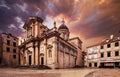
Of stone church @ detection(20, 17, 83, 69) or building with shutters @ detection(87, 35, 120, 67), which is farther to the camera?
building with shutters @ detection(87, 35, 120, 67)

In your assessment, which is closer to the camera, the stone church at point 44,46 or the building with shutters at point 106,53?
the stone church at point 44,46

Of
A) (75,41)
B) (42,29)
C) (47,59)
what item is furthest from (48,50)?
(75,41)

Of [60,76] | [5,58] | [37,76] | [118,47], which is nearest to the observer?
[37,76]

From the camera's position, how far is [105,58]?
20.6 metres

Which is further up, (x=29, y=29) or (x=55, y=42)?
(x=29, y=29)

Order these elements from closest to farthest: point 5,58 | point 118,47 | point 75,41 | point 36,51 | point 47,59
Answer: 1. point 47,59
2. point 36,51
3. point 118,47
4. point 5,58
5. point 75,41

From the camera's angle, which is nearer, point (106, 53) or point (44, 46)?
point (44, 46)

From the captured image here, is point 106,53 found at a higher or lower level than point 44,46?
lower

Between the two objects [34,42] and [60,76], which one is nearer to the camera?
[60,76]

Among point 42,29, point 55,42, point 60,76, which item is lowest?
point 60,76

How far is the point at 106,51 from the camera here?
806 inches

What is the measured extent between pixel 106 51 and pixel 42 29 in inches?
441

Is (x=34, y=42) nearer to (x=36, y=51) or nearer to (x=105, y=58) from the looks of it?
(x=36, y=51)

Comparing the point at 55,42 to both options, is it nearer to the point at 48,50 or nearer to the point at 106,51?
the point at 48,50
